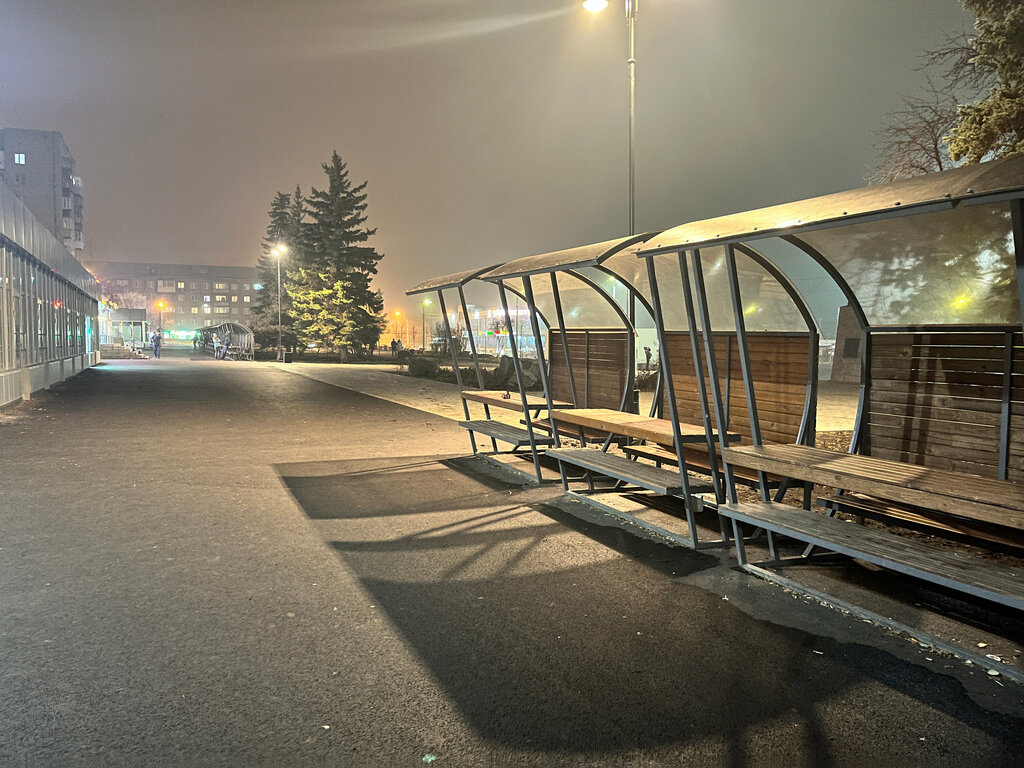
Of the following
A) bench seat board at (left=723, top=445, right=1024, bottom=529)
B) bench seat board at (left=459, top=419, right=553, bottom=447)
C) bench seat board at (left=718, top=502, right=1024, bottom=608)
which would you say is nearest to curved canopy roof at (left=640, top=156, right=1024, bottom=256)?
bench seat board at (left=723, top=445, right=1024, bottom=529)

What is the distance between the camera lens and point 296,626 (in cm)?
379

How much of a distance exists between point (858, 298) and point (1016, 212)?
2.17 metres

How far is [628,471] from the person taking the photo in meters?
5.87

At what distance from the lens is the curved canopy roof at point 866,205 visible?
2980 millimetres

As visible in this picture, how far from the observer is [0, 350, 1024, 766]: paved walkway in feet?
8.84

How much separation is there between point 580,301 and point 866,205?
20.7ft

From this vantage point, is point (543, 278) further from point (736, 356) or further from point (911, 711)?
point (911, 711)

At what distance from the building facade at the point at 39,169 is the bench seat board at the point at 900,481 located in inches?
3650

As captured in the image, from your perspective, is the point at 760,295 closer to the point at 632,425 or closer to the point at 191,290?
the point at 632,425

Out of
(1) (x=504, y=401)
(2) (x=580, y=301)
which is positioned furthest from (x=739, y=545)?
(2) (x=580, y=301)

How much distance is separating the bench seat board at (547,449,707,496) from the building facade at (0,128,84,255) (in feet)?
297

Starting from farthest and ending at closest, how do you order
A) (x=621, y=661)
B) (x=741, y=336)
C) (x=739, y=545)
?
(x=741, y=336), (x=739, y=545), (x=621, y=661)

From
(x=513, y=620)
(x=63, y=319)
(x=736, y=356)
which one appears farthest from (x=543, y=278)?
(x=63, y=319)

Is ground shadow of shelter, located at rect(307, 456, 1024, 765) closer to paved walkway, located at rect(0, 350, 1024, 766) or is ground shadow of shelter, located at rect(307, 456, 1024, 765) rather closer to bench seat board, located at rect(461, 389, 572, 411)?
paved walkway, located at rect(0, 350, 1024, 766)
